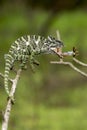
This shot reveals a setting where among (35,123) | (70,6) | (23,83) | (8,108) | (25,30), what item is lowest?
(8,108)

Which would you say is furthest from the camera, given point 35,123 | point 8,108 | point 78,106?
point 78,106

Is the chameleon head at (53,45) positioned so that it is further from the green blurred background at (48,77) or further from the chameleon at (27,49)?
the green blurred background at (48,77)

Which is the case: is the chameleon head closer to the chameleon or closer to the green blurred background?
the chameleon

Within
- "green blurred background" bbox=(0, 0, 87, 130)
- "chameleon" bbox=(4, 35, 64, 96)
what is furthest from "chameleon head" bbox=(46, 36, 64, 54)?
"green blurred background" bbox=(0, 0, 87, 130)

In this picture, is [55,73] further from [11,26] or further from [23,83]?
[11,26]

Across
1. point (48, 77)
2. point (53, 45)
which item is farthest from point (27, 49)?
point (48, 77)

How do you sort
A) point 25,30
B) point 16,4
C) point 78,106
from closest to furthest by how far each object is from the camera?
point 78,106, point 25,30, point 16,4

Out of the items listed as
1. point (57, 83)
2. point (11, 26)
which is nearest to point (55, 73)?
point (57, 83)
